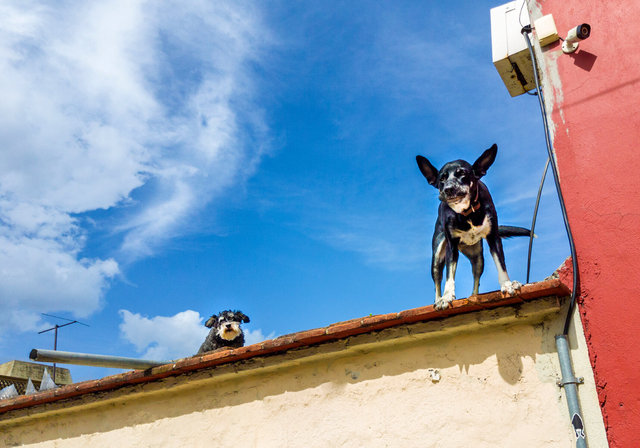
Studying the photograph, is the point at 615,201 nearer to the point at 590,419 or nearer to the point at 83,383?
the point at 590,419

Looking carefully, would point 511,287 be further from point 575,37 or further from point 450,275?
point 575,37

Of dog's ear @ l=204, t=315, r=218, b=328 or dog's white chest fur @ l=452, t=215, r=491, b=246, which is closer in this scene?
dog's white chest fur @ l=452, t=215, r=491, b=246

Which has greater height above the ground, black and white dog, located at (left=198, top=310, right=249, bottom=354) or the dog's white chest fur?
black and white dog, located at (left=198, top=310, right=249, bottom=354)

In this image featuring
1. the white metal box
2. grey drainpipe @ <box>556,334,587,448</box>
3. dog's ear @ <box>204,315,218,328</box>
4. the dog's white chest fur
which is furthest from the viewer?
dog's ear @ <box>204,315,218,328</box>

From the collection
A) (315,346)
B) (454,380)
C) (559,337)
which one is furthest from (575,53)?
(315,346)

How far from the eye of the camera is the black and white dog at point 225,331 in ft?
35.7

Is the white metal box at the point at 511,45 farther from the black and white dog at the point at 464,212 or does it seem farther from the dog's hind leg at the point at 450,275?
the dog's hind leg at the point at 450,275

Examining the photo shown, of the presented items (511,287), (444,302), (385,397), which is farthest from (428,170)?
(385,397)

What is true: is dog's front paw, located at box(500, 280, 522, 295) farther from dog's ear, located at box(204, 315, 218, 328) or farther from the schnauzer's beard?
dog's ear, located at box(204, 315, 218, 328)

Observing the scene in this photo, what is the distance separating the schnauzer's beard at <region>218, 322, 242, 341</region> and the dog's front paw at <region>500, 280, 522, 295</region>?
6576mm

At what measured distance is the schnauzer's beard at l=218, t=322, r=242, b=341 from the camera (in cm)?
1085

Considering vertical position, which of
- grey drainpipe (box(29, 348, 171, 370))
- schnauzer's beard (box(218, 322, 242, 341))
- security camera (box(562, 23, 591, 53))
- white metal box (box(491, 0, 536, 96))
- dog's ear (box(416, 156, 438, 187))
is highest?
white metal box (box(491, 0, 536, 96))

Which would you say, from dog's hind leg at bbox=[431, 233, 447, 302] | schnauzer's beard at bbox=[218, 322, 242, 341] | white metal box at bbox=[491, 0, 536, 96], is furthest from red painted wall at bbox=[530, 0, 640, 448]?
schnauzer's beard at bbox=[218, 322, 242, 341]

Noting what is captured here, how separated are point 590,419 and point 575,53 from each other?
3.50m
